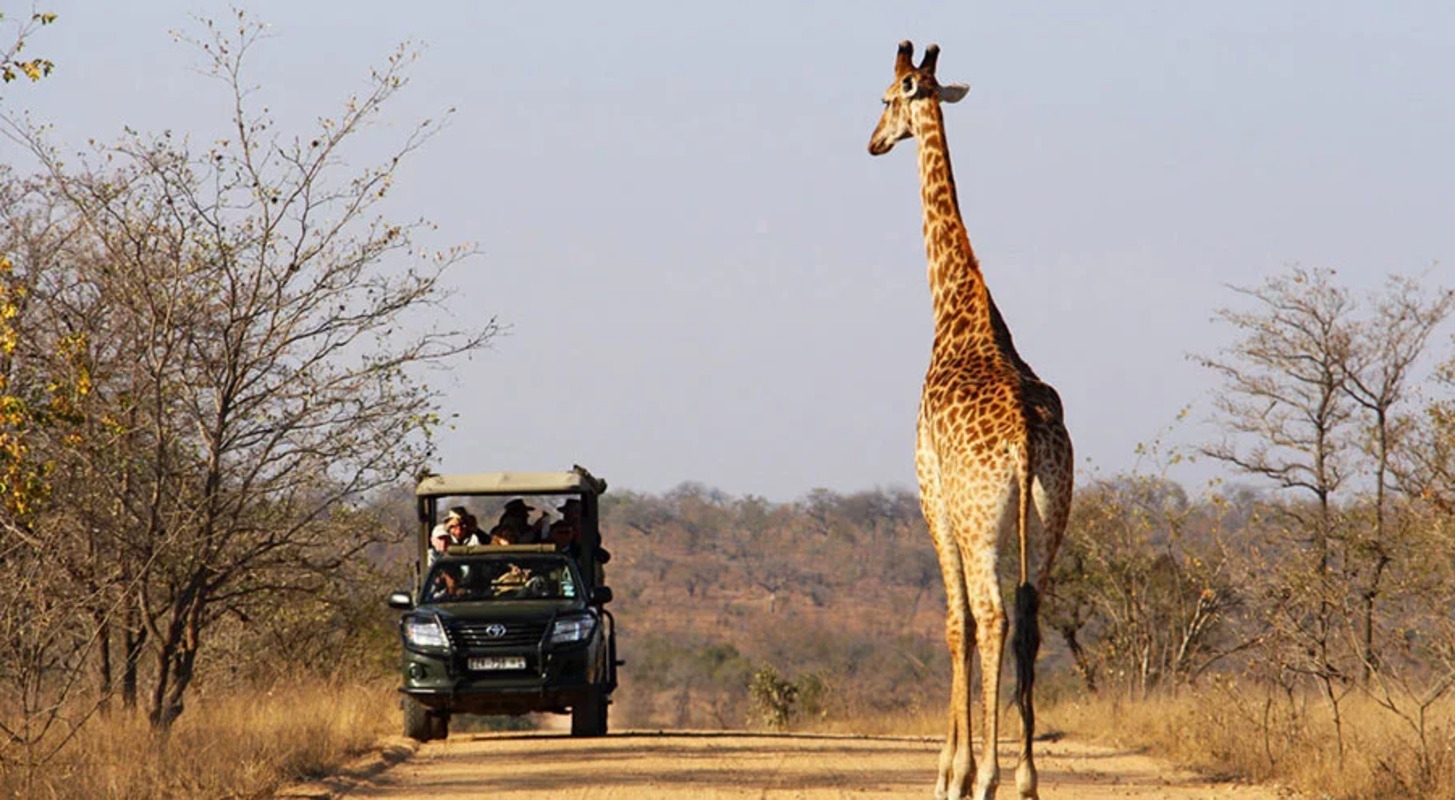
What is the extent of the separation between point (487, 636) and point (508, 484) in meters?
2.38

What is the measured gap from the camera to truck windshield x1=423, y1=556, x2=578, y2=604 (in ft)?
68.6

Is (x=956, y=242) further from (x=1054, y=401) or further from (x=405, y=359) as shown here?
(x=405, y=359)

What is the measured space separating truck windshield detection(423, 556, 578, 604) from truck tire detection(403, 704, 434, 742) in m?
1.11

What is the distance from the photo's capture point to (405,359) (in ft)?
59.0

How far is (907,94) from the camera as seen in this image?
14.4 meters

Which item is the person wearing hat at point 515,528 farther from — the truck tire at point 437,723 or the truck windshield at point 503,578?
the truck tire at point 437,723

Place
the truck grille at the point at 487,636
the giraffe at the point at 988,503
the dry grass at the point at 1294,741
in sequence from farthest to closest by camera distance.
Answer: the truck grille at the point at 487,636 → the dry grass at the point at 1294,741 → the giraffe at the point at 988,503

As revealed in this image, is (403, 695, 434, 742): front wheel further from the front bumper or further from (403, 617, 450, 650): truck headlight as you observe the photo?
(403, 617, 450, 650): truck headlight

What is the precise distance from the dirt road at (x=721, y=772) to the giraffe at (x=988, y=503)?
281 cm

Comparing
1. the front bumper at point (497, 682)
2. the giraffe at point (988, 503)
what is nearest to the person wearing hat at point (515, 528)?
the front bumper at point (497, 682)


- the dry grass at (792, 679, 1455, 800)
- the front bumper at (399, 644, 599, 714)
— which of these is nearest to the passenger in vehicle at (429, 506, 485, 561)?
the front bumper at (399, 644, 599, 714)

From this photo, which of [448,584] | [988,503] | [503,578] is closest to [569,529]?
[503,578]

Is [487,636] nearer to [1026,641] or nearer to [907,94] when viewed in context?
[907,94]

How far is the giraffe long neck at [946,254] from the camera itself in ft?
42.8
